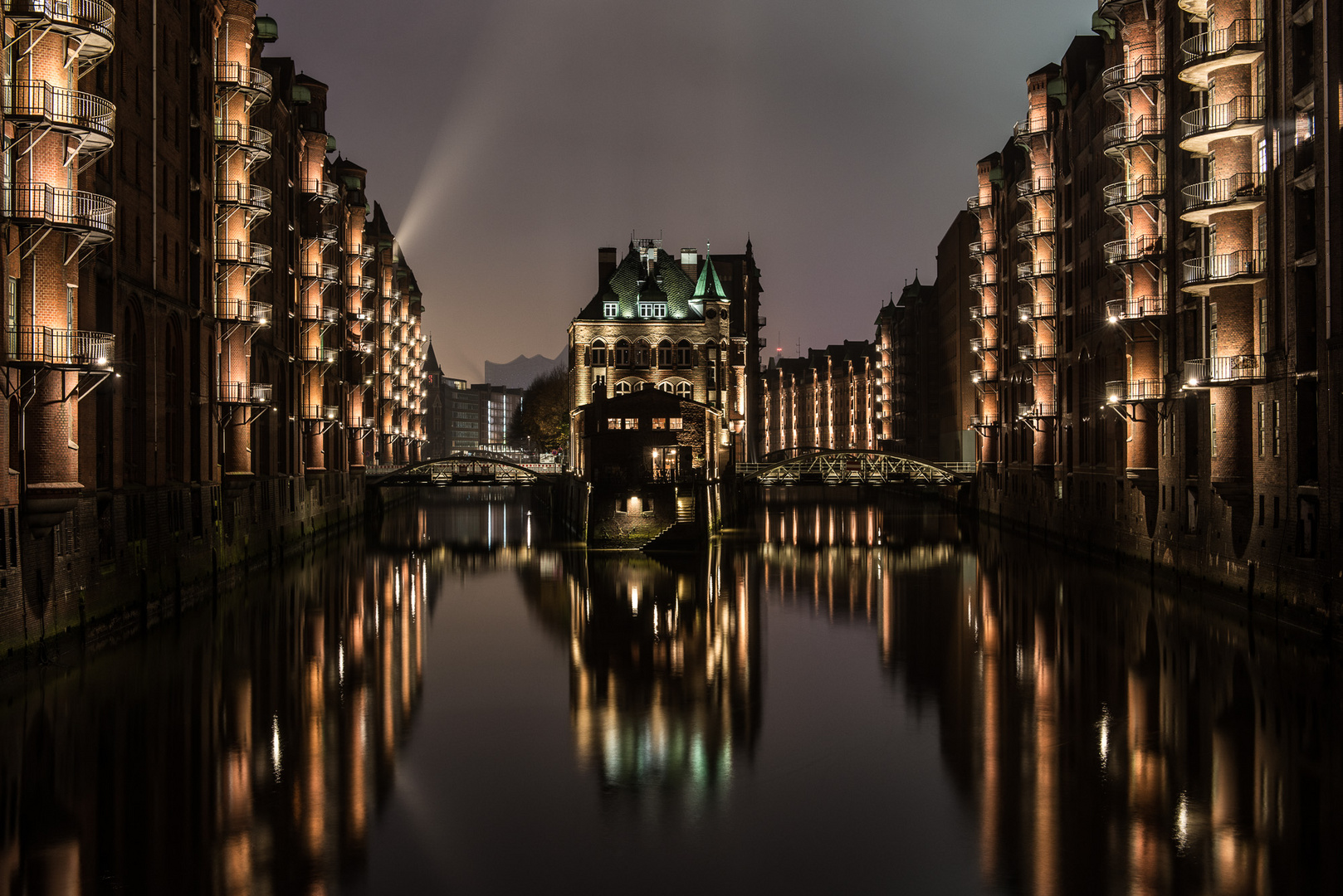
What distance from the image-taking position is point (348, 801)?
1842cm

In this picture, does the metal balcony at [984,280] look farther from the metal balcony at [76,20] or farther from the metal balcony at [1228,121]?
the metal balcony at [76,20]

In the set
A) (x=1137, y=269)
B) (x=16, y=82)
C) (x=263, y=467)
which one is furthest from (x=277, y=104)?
(x=1137, y=269)

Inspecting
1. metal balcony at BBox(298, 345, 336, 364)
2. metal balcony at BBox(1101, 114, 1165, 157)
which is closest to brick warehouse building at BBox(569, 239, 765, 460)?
metal balcony at BBox(298, 345, 336, 364)

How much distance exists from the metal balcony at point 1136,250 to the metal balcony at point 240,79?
32.6 m

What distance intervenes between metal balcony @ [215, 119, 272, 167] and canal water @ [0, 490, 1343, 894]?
17.3 m

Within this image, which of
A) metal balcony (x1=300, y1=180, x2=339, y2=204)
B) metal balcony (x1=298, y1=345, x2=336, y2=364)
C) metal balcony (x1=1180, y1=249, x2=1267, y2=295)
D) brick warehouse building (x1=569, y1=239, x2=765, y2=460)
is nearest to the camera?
metal balcony (x1=1180, y1=249, x2=1267, y2=295)

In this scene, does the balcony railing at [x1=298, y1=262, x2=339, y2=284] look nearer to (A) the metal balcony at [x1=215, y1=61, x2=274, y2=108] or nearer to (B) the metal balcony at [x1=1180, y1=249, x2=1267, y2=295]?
(A) the metal balcony at [x1=215, y1=61, x2=274, y2=108]

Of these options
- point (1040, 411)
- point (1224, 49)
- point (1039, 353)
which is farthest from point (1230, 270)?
point (1039, 353)

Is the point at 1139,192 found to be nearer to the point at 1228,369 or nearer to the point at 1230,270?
the point at 1230,270

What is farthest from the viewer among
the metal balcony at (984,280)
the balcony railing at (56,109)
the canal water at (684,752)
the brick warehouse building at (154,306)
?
the metal balcony at (984,280)

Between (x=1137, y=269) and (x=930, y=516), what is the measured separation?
1664 inches

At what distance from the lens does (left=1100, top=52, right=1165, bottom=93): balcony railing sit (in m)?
42.8

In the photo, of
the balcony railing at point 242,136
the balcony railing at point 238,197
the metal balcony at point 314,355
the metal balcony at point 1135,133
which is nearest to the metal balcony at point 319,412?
the metal balcony at point 314,355

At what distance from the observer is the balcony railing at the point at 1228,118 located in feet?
110
